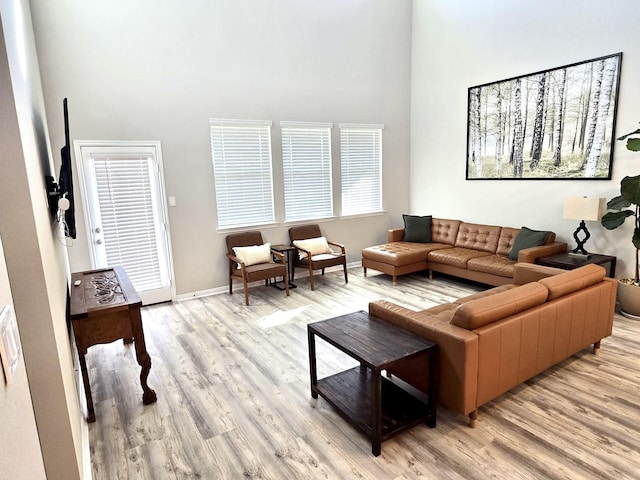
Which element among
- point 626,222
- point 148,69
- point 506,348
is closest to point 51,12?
point 148,69

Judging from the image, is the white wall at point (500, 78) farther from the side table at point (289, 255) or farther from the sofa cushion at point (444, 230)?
the side table at point (289, 255)

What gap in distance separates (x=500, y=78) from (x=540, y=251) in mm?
2500

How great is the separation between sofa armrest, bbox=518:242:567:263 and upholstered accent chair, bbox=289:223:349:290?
90.9 inches

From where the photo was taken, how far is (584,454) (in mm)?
2150

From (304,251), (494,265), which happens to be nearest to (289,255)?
(304,251)

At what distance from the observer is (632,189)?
12.2ft

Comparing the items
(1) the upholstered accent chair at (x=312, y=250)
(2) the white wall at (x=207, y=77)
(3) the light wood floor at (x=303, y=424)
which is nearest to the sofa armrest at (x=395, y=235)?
(2) the white wall at (x=207, y=77)

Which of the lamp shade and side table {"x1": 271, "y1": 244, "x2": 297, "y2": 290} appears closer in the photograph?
the lamp shade

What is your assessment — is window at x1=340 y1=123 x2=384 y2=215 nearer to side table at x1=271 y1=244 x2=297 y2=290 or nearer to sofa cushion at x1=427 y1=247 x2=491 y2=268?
side table at x1=271 y1=244 x2=297 y2=290

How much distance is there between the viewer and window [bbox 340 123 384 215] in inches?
243

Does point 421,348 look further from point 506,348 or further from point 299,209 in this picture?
point 299,209

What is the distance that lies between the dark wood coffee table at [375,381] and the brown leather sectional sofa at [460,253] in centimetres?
256

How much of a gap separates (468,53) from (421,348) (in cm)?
504

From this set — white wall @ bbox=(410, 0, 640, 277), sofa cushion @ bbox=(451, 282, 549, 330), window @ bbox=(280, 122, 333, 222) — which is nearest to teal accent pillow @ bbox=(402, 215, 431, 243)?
white wall @ bbox=(410, 0, 640, 277)
